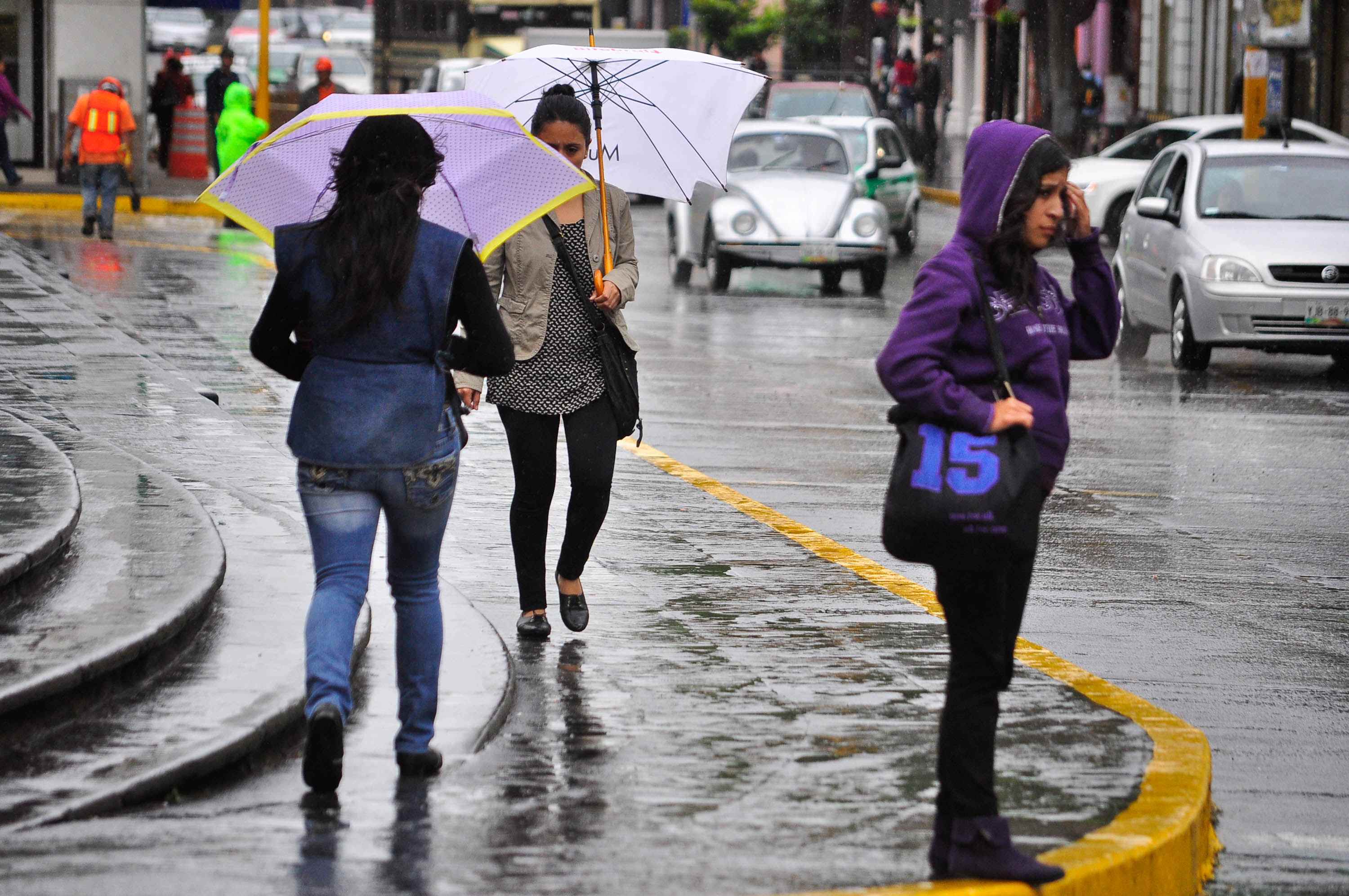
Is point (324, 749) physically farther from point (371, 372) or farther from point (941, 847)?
point (941, 847)

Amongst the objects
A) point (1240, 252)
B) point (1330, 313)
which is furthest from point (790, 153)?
point (1330, 313)

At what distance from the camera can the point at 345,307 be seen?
4887mm

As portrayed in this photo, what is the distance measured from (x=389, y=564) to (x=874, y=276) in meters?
16.5

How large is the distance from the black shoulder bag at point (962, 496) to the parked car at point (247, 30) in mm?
47087

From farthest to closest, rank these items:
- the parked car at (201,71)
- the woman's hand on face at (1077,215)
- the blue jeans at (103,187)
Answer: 1. the parked car at (201,71)
2. the blue jeans at (103,187)
3. the woman's hand on face at (1077,215)

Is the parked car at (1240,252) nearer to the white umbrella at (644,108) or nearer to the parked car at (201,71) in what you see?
the white umbrella at (644,108)

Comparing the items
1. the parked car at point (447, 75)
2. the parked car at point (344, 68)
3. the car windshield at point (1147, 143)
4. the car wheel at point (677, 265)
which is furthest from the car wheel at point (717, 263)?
the parked car at point (344, 68)

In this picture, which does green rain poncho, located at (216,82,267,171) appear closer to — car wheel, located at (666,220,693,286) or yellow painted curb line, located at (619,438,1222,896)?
car wheel, located at (666,220,693,286)

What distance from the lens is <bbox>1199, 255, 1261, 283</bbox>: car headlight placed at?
49.3 feet

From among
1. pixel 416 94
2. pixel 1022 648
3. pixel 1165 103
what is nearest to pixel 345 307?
pixel 416 94

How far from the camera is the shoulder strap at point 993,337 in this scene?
14.8 feet

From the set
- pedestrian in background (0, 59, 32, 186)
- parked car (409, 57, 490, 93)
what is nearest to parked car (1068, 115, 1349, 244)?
parked car (409, 57, 490, 93)

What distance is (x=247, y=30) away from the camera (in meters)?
63.1

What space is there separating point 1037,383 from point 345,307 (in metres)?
1.54
